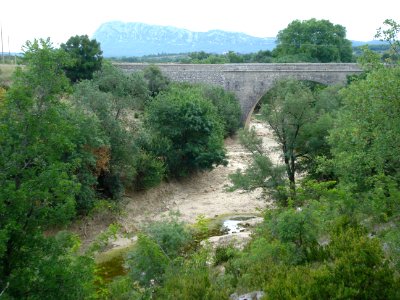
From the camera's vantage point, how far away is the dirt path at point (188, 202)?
2283cm

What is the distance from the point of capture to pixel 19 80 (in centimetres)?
875

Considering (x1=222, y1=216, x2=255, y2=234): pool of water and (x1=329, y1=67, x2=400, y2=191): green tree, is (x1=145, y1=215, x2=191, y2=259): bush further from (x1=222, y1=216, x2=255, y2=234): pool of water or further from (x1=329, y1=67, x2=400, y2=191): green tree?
(x1=222, y1=216, x2=255, y2=234): pool of water

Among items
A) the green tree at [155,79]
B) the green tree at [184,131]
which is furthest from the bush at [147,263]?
the green tree at [155,79]

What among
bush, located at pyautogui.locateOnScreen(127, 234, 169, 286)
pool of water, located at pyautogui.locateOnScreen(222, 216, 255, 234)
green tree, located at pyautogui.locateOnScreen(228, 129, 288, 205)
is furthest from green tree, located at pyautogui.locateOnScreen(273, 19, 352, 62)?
bush, located at pyautogui.locateOnScreen(127, 234, 169, 286)

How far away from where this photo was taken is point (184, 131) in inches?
1109

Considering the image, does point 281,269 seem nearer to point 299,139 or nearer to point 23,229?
point 23,229

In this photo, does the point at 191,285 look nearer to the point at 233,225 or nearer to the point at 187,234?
the point at 187,234

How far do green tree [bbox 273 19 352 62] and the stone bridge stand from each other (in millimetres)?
20426

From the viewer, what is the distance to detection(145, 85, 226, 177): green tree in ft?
90.6

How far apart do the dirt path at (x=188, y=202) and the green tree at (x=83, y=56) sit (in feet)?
40.9

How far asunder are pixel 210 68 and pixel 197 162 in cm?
1540

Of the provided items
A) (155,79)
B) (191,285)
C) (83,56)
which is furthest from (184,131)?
(191,285)

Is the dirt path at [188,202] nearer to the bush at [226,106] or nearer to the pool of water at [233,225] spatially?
the pool of water at [233,225]

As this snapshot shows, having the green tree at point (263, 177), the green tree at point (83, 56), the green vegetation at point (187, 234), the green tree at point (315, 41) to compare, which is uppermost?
the green tree at point (315, 41)
